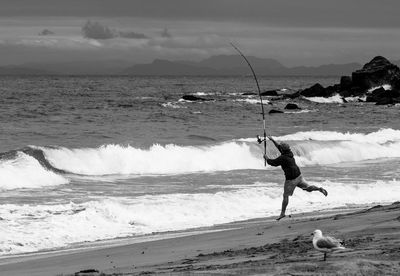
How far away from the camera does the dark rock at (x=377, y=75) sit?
76812 millimetres

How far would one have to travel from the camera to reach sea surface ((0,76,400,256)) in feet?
48.1

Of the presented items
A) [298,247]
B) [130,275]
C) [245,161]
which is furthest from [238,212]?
[245,161]

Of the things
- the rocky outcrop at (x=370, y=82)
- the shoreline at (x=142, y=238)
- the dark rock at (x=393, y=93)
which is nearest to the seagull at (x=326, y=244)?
the shoreline at (x=142, y=238)

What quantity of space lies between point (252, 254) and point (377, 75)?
70.5 metres

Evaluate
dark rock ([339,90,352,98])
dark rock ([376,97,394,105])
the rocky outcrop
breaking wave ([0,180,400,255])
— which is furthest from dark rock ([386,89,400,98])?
breaking wave ([0,180,400,255])

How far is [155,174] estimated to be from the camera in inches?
944

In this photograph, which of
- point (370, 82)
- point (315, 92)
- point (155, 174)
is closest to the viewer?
point (155, 174)

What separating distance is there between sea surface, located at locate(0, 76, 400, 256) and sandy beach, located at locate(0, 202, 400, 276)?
1.83 m

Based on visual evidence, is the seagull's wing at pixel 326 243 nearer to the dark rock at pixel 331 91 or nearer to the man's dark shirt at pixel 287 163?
the man's dark shirt at pixel 287 163

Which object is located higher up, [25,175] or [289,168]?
[289,168]

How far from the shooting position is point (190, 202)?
16.8 meters

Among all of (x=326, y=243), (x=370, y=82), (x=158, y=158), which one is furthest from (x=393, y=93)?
(x=326, y=243)

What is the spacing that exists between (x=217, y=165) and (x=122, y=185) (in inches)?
285

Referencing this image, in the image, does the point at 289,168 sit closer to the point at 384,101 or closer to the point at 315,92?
the point at 384,101
